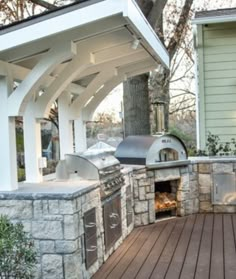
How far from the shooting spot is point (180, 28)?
41.7ft

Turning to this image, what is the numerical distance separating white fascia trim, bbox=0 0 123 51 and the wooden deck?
2.32m

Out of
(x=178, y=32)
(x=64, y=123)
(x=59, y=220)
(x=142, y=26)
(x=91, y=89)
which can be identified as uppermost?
(x=178, y=32)

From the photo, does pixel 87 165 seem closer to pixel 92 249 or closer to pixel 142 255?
pixel 92 249

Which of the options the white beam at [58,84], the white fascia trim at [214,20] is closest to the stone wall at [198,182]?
the white beam at [58,84]

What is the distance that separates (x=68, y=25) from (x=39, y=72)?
1.77 ft

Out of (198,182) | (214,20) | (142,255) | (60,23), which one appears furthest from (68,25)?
(214,20)

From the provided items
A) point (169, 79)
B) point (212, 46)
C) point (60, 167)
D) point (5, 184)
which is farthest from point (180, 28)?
point (5, 184)

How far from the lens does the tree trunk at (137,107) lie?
8.49m

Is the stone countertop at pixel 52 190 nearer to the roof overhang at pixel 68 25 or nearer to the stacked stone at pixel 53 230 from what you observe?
the stacked stone at pixel 53 230

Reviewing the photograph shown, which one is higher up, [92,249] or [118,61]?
[118,61]

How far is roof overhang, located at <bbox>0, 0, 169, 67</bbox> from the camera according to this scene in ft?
11.0

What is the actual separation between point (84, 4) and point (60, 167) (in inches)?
72.7

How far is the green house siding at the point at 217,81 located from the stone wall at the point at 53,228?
4.94 metres

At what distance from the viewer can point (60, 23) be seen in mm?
3385
